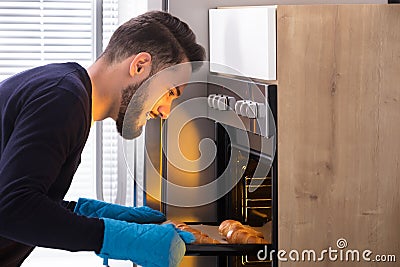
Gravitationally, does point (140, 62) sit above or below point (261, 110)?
above

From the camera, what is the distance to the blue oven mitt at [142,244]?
1.38 metres

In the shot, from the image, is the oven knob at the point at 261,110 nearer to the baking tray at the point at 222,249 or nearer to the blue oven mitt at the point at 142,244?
the baking tray at the point at 222,249

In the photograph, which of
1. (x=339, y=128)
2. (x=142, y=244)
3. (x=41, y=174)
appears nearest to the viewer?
(x=41, y=174)

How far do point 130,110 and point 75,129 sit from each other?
29 centimetres

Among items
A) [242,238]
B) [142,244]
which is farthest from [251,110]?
[142,244]

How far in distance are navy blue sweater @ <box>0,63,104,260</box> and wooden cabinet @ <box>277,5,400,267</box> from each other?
2.44ft

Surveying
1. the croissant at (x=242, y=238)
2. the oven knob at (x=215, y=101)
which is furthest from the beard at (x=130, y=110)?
the oven knob at (x=215, y=101)

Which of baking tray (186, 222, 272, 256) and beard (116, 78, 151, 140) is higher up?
beard (116, 78, 151, 140)

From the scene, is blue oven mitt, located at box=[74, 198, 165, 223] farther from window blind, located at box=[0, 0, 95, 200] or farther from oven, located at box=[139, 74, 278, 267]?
window blind, located at box=[0, 0, 95, 200]

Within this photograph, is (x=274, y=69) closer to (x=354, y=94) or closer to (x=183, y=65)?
(x=354, y=94)

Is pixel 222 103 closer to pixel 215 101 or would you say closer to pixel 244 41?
pixel 215 101

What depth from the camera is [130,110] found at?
1609 millimetres

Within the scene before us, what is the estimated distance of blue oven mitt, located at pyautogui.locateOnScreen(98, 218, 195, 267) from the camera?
1376 mm

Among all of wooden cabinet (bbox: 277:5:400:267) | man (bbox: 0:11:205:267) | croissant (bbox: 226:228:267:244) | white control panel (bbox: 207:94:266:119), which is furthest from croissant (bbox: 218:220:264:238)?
man (bbox: 0:11:205:267)
